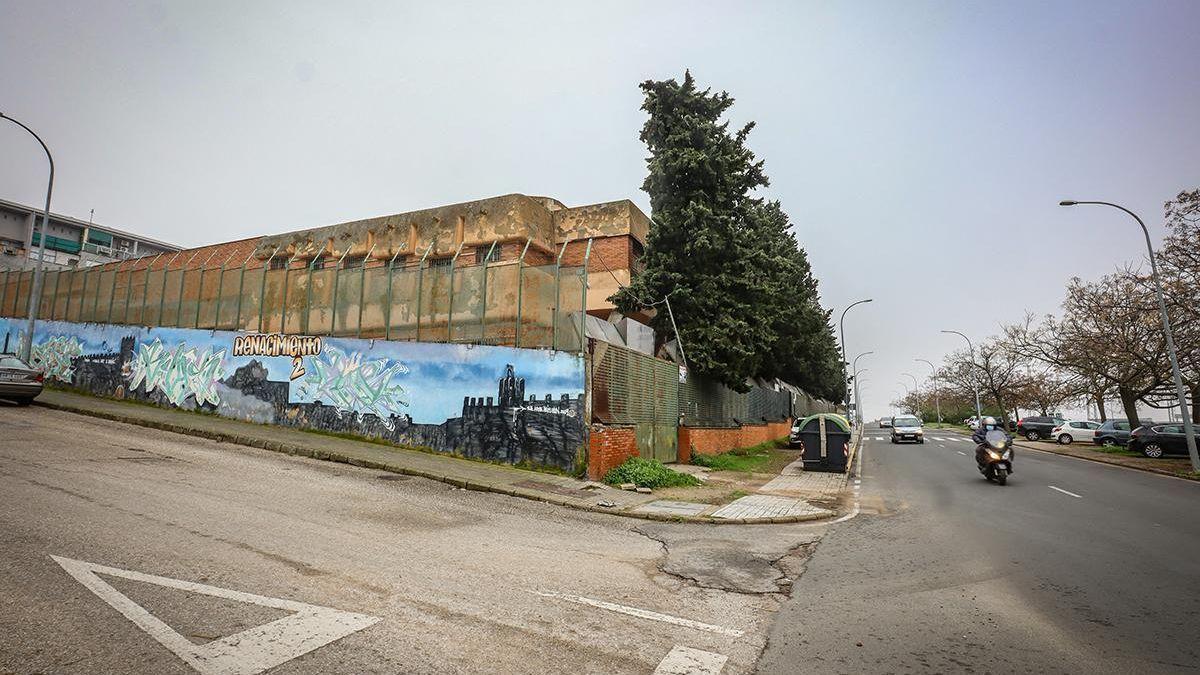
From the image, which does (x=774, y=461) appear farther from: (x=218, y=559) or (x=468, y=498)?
(x=218, y=559)

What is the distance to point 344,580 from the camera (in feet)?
16.4

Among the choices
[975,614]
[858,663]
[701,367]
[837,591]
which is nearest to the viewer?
[858,663]

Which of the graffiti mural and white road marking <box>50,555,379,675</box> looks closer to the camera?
white road marking <box>50,555,379,675</box>

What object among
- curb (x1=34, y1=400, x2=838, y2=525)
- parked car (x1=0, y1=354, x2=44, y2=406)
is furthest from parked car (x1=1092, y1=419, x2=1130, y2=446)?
parked car (x1=0, y1=354, x2=44, y2=406)

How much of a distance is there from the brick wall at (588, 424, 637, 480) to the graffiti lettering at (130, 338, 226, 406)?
12487mm

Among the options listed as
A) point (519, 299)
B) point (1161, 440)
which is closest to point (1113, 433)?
point (1161, 440)

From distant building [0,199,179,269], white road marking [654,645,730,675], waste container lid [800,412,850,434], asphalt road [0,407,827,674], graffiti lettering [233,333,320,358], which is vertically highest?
A: distant building [0,199,179,269]

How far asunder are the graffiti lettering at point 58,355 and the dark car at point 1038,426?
55.4 metres

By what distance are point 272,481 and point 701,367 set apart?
44.0 feet

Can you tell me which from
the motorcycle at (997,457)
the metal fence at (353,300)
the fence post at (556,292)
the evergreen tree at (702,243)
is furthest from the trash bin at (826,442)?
the fence post at (556,292)

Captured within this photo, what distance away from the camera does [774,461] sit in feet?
74.1

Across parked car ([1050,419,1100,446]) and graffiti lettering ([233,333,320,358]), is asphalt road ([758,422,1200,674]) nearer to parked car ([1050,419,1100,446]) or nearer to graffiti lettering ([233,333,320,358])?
graffiti lettering ([233,333,320,358])

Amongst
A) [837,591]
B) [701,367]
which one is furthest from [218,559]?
[701,367]

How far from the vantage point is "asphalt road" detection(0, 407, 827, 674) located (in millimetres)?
3613
